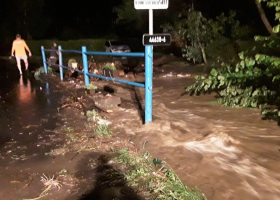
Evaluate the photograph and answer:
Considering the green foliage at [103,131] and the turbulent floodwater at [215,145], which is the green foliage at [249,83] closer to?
the turbulent floodwater at [215,145]

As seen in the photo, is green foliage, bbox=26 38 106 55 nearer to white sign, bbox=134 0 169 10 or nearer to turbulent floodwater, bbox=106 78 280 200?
turbulent floodwater, bbox=106 78 280 200

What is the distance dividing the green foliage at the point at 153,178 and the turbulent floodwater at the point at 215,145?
190 millimetres

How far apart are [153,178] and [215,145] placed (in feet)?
5.19

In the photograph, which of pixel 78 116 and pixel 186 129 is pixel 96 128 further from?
pixel 186 129

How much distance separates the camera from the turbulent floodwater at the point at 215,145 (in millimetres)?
3434

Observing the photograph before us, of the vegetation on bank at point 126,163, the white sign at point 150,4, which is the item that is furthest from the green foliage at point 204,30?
the vegetation on bank at point 126,163

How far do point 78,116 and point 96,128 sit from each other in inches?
33.5

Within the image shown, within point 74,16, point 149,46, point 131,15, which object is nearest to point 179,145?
point 149,46

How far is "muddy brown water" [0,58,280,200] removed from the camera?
3373mm

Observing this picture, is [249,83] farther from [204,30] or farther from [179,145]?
[204,30]

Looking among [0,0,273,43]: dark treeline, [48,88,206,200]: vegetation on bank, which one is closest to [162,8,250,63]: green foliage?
[0,0,273,43]: dark treeline

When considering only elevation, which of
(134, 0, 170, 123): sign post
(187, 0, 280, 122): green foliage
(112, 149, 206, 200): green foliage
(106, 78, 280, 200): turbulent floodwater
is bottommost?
(106, 78, 280, 200): turbulent floodwater

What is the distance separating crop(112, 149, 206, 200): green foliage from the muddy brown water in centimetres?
18

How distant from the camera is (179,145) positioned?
179 inches
